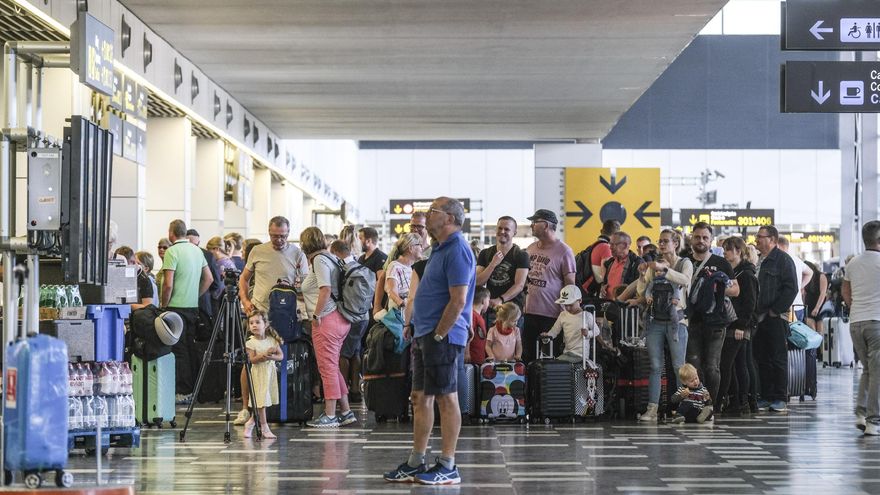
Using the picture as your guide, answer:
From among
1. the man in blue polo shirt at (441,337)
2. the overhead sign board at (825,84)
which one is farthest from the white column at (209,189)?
the man in blue polo shirt at (441,337)

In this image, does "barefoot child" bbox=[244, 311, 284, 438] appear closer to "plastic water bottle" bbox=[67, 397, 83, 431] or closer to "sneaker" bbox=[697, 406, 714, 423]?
"plastic water bottle" bbox=[67, 397, 83, 431]

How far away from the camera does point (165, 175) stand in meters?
18.2

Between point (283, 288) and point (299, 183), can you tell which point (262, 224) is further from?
point (283, 288)

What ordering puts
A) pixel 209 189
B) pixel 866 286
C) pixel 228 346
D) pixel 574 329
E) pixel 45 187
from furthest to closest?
pixel 209 189
pixel 574 329
pixel 866 286
pixel 228 346
pixel 45 187

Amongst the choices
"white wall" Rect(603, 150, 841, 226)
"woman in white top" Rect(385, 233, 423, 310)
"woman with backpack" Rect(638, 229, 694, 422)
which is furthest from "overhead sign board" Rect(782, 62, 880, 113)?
"white wall" Rect(603, 150, 841, 226)

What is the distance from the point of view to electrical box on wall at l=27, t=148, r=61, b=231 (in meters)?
7.25

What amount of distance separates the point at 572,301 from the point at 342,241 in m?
2.28

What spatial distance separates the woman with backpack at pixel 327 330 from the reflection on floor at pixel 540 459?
26 cm

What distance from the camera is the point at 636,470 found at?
8.59m

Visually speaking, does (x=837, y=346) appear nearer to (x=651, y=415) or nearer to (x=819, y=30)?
(x=651, y=415)

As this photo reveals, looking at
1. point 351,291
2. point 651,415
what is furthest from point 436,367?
point 651,415

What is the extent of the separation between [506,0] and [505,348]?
154 inches

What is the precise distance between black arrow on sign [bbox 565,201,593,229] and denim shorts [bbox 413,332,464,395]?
12472mm

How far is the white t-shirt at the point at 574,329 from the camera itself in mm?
11953
